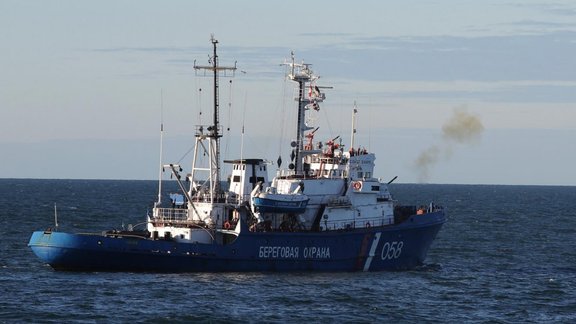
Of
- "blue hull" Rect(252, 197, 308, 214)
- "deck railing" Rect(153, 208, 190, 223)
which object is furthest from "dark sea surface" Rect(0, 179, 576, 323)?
"deck railing" Rect(153, 208, 190, 223)

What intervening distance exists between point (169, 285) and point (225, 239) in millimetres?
6041

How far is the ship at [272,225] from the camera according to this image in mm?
54625

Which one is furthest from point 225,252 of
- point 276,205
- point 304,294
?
point 304,294

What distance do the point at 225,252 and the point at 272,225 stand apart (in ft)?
12.1

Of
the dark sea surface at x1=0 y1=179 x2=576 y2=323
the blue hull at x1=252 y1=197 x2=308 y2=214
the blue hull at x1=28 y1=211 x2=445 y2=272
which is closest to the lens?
the dark sea surface at x1=0 y1=179 x2=576 y2=323

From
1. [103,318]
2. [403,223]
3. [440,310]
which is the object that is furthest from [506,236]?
[103,318]

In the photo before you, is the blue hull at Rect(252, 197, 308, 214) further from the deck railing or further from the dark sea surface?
the deck railing

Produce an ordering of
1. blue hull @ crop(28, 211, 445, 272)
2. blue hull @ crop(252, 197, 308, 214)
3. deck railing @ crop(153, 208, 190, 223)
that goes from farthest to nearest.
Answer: deck railing @ crop(153, 208, 190, 223) < blue hull @ crop(252, 197, 308, 214) < blue hull @ crop(28, 211, 445, 272)

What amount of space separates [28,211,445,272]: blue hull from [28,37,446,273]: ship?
0.05m

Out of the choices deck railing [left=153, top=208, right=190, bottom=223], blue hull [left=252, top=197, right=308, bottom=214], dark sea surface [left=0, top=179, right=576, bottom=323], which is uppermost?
blue hull [left=252, top=197, right=308, bottom=214]

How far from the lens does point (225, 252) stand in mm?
55062

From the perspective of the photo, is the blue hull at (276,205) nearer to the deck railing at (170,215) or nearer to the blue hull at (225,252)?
the blue hull at (225,252)

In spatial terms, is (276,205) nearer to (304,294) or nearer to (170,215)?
(170,215)

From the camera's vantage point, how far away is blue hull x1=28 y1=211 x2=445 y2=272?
5406 centimetres
